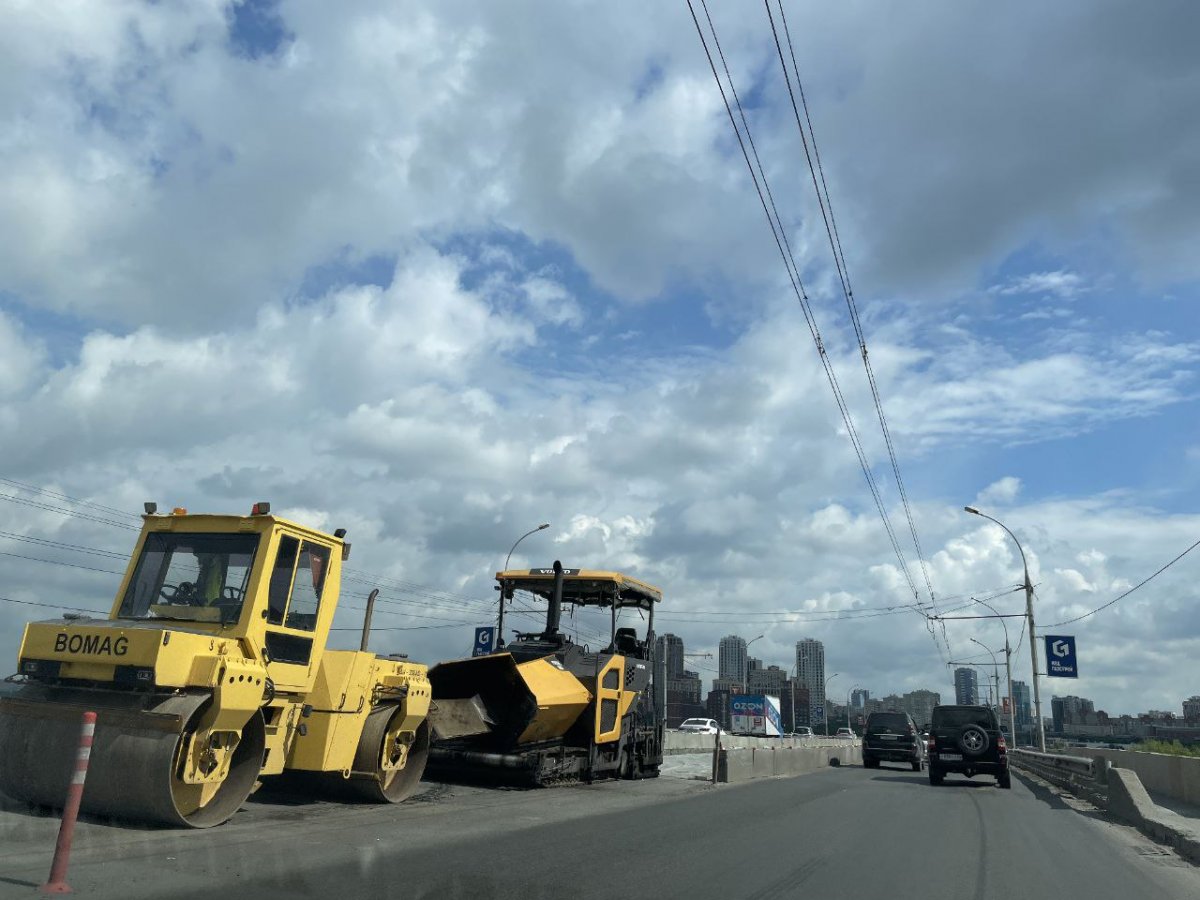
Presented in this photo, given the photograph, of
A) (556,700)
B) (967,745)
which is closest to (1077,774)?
(967,745)

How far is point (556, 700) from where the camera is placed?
14430mm

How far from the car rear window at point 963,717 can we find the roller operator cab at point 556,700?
30.1 feet

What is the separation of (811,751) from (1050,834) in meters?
17.8

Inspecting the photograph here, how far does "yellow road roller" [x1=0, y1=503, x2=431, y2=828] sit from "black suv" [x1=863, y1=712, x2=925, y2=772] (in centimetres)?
2536

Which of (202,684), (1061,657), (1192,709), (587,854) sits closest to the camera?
(202,684)

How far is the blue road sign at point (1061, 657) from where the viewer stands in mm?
30297

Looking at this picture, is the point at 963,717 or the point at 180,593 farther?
the point at 963,717

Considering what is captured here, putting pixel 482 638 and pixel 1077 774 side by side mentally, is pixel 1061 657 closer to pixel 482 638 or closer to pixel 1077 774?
pixel 1077 774

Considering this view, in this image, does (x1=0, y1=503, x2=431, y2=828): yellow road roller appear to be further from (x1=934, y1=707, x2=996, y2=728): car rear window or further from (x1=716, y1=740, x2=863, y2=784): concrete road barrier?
(x1=934, y1=707, x2=996, y2=728): car rear window

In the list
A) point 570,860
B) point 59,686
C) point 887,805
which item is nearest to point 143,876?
point 59,686

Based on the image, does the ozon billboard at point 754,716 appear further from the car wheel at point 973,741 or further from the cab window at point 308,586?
the cab window at point 308,586

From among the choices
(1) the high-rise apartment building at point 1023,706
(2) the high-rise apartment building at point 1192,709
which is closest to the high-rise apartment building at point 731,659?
(1) the high-rise apartment building at point 1023,706

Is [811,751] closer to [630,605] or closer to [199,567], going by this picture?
[630,605]

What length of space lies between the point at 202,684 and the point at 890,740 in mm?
28857
